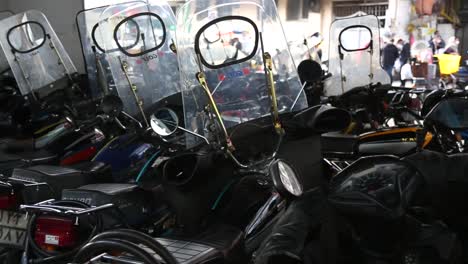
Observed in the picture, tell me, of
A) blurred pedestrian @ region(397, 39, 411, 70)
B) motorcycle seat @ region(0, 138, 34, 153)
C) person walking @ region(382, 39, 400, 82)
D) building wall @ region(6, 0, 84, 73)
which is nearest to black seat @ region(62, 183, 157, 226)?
motorcycle seat @ region(0, 138, 34, 153)

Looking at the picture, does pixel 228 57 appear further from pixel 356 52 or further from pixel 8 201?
pixel 356 52

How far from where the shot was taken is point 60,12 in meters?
7.29

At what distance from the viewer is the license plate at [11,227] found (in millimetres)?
3119

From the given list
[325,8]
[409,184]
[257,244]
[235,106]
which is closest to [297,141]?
[235,106]

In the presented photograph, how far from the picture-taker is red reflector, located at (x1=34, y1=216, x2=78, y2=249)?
2652 millimetres

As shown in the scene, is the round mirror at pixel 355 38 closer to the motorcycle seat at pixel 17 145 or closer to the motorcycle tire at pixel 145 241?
the motorcycle seat at pixel 17 145

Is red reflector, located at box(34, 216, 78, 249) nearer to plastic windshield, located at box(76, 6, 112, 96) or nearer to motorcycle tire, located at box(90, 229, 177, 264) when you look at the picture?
motorcycle tire, located at box(90, 229, 177, 264)

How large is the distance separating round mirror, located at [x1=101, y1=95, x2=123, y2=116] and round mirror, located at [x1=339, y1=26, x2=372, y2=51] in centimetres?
273

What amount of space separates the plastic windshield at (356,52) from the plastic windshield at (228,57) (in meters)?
2.85

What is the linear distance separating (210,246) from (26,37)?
4.41 m

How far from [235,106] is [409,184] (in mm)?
1225

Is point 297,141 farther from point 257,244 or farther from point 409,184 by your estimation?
point 409,184

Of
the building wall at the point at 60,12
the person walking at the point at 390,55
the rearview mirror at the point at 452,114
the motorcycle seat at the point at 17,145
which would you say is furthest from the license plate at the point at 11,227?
the person walking at the point at 390,55

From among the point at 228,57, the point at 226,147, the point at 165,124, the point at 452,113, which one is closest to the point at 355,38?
the point at 452,113
